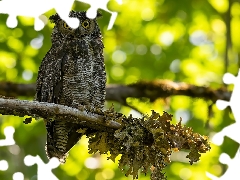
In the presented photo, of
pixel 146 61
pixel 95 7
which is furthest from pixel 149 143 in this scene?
pixel 146 61

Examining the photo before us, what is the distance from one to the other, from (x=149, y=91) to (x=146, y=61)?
4.57 ft

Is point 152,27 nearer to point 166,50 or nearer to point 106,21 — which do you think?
point 166,50

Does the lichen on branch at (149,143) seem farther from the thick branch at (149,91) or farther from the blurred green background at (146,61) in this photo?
the blurred green background at (146,61)

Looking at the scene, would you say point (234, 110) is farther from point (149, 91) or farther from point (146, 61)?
point (146, 61)

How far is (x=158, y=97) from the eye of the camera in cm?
517

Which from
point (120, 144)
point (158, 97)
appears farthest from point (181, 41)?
point (120, 144)

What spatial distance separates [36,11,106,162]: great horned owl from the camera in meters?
3.95

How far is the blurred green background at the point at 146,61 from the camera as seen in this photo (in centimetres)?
566

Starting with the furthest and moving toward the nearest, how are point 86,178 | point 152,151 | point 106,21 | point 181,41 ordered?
point 181,41 < point 86,178 < point 106,21 < point 152,151

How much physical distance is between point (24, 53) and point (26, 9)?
52 cm

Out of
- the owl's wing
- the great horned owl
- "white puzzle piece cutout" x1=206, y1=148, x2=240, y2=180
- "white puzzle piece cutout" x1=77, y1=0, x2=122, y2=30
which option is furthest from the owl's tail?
"white puzzle piece cutout" x1=206, y1=148, x2=240, y2=180

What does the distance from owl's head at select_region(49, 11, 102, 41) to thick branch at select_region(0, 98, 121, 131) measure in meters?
1.35

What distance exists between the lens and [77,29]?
14.2 ft
